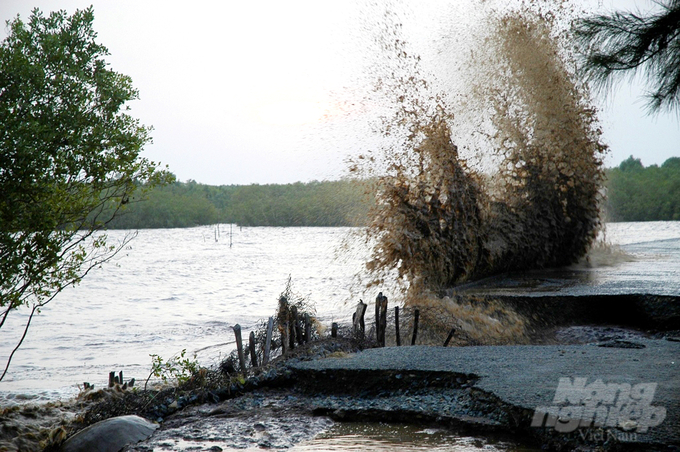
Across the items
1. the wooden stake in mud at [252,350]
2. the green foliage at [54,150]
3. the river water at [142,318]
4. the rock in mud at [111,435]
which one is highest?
the green foliage at [54,150]

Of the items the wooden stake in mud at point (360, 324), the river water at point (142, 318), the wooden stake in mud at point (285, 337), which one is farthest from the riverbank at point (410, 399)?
the river water at point (142, 318)

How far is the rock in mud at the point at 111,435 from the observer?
4766mm

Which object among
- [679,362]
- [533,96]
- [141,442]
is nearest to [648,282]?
[679,362]

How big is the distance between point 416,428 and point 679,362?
2946 millimetres

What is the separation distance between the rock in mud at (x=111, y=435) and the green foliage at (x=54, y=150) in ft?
7.73

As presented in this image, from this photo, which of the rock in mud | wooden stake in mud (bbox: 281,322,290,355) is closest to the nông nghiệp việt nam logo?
the rock in mud

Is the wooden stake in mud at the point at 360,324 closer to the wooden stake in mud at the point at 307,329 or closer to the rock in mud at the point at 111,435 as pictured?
the wooden stake in mud at the point at 307,329

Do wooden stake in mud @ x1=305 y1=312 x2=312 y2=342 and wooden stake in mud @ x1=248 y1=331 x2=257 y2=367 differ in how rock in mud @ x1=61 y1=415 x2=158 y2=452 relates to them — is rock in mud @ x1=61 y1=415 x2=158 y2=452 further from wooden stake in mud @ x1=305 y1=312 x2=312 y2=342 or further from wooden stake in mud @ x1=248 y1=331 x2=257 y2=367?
wooden stake in mud @ x1=305 y1=312 x2=312 y2=342

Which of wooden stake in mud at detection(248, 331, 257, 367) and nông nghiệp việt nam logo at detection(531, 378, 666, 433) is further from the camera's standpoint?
wooden stake in mud at detection(248, 331, 257, 367)

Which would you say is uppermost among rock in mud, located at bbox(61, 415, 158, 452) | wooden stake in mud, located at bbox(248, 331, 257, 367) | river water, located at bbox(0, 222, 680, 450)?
wooden stake in mud, located at bbox(248, 331, 257, 367)

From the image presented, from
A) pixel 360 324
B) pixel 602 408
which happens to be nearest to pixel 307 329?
pixel 360 324

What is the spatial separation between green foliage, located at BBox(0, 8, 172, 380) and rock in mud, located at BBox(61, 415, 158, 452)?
2.36 metres

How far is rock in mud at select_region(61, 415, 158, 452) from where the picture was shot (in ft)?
15.6

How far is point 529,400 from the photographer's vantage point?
4594mm
